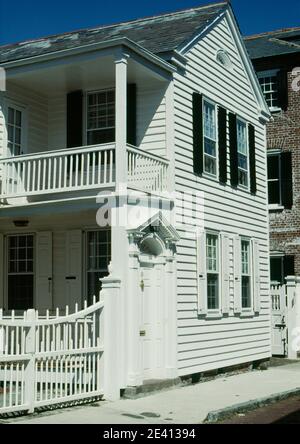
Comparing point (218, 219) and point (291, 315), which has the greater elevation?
point (218, 219)

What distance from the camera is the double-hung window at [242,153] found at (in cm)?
1838

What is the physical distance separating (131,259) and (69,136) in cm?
383

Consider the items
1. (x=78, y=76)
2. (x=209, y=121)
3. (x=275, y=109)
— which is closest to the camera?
(x=78, y=76)

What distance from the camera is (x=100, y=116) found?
609 inches

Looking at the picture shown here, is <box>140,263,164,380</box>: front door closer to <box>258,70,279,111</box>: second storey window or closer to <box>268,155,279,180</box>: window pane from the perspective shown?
<box>268,155,279,180</box>: window pane

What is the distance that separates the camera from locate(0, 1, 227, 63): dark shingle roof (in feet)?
52.0

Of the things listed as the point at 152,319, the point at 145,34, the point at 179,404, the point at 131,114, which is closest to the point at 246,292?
the point at 152,319

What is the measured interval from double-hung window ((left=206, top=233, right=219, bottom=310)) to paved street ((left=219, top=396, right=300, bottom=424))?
4.22m

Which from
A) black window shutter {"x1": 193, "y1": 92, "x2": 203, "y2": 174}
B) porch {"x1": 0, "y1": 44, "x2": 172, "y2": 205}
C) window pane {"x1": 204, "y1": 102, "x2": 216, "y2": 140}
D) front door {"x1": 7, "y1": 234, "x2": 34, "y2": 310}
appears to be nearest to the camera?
porch {"x1": 0, "y1": 44, "x2": 172, "y2": 205}

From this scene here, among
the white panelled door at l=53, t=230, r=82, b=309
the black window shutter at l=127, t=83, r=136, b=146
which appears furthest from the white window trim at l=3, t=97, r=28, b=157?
the black window shutter at l=127, t=83, r=136, b=146

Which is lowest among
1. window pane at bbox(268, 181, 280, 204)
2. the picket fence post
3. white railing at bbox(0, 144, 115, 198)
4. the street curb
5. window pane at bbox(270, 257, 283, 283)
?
the street curb

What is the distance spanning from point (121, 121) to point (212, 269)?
16.5ft

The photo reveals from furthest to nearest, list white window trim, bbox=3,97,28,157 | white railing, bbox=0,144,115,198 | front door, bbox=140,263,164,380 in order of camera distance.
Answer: white window trim, bbox=3,97,28,157 < front door, bbox=140,263,164,380 < white railing, bbox=0,144,115,198

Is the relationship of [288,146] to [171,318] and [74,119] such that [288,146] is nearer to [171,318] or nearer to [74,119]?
[74,119]
